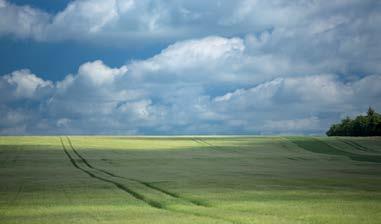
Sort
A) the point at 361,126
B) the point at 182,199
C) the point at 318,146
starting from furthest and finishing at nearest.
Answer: the point at 361,126 → the point at 318,146 → the point at 182,199

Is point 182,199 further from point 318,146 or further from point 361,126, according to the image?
point 361,126

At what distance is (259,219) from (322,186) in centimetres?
1612

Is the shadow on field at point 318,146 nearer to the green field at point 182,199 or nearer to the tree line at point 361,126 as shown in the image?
the tree line at point 361,126

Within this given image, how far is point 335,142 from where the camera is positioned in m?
110

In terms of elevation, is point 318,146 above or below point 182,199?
above

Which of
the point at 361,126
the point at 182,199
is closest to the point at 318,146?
the point at 361,126

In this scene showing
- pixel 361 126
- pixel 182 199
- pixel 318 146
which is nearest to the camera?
pixel 182 199

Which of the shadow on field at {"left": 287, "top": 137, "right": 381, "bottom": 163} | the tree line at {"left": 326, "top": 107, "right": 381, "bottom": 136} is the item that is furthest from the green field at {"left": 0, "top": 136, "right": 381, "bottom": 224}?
the tree line at {"left": 326, "top": 107, "right": 381, "bottom": 136}

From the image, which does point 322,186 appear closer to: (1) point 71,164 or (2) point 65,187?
(2) point 65,187

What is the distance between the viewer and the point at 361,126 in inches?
5792

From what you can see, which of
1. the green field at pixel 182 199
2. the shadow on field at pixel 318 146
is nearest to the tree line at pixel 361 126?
the shadow on field at pixel 318 146

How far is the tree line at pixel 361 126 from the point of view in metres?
143

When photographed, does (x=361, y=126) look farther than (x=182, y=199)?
Yes

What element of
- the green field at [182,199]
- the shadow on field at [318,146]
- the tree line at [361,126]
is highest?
the tree line at [361,126]
